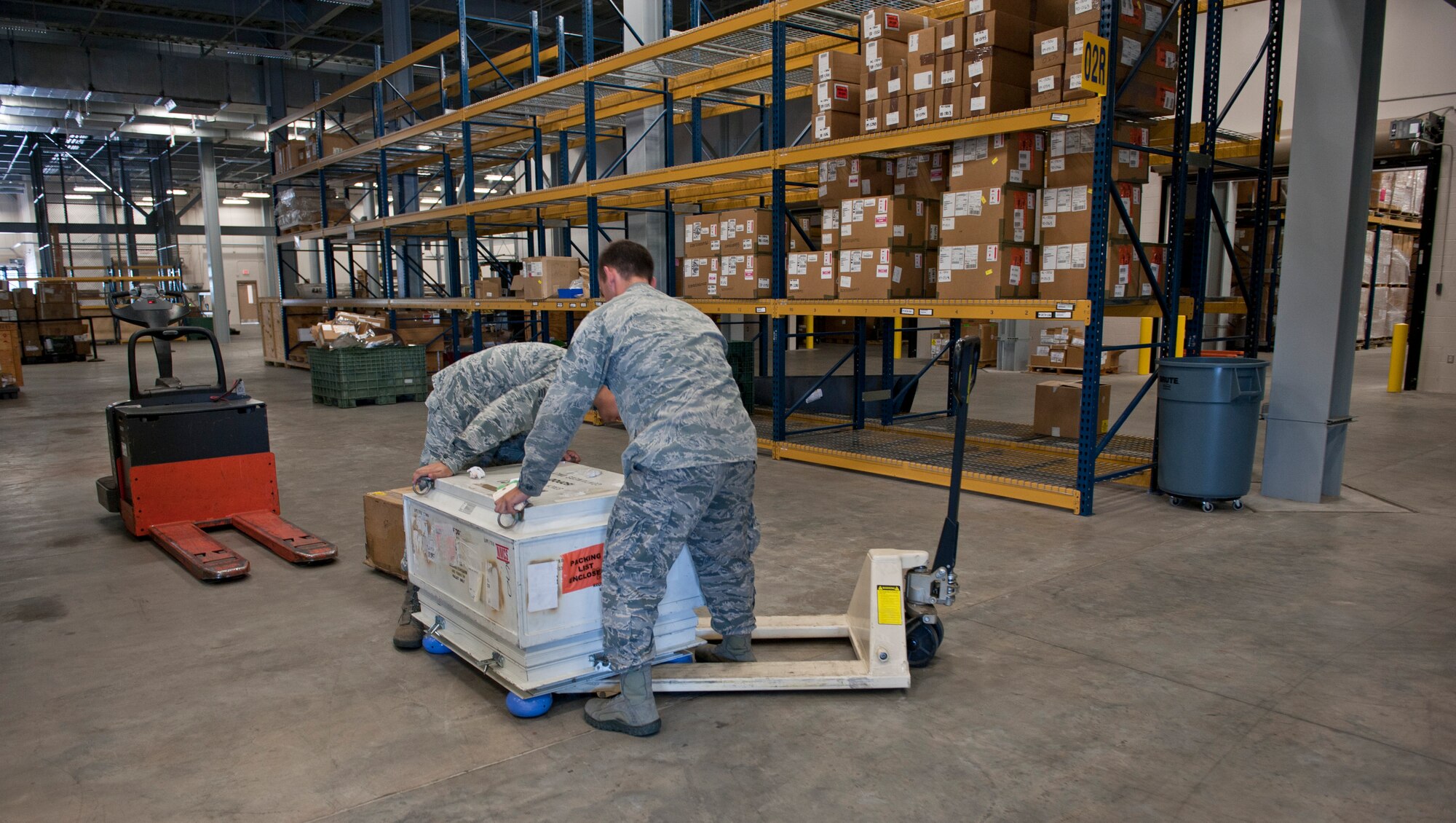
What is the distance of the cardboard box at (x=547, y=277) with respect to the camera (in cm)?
1109

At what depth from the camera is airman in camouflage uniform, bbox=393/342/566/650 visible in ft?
12.6

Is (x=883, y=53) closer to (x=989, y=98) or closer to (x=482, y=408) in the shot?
(x=989, y=98)

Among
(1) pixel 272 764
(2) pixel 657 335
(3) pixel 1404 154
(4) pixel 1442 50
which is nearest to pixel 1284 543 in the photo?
(2) pixel 657 335

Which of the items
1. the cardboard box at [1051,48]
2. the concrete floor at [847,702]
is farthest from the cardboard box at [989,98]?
the concrete floor at [847,702]

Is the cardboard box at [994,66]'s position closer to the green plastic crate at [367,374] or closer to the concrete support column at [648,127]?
the concrete support column at [648,127]

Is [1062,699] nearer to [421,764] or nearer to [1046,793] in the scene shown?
[1046,793]

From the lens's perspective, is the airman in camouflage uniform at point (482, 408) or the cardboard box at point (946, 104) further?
the cardboard box at point (946, 104)

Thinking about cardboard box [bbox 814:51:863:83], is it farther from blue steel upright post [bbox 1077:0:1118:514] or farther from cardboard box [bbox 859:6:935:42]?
blue steel upright post [bbox 1077:0:1118:514]

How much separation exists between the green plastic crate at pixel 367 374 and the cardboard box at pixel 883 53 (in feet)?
26.2

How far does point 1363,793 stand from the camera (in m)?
2.68

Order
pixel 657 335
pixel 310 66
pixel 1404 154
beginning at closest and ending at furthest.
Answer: pixel 657 335, pixel 1404 154, pixel 310 66

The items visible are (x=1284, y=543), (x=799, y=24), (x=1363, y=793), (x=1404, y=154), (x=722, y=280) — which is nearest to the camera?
(x=1363, y=793)

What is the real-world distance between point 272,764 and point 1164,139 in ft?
24.4

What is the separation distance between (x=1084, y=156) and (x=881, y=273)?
1.71 meters
